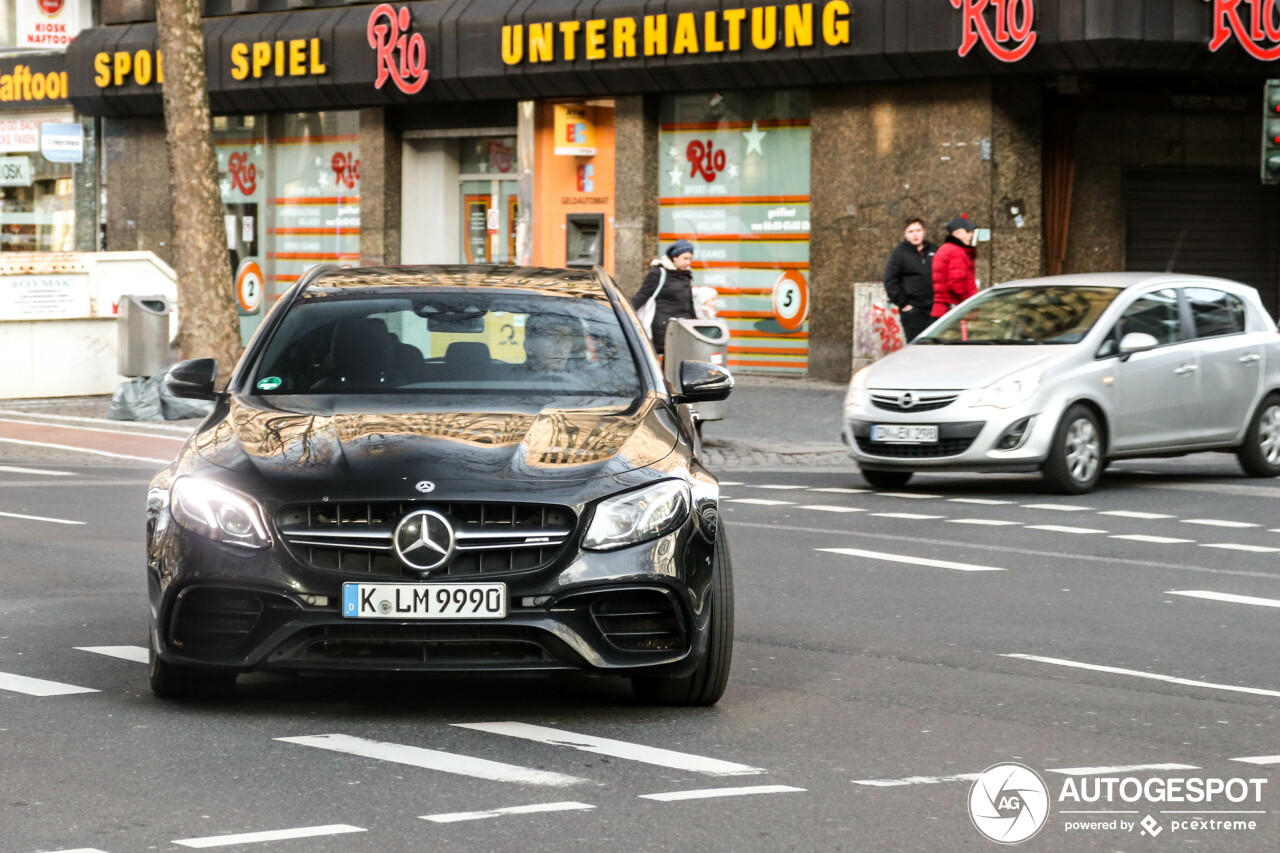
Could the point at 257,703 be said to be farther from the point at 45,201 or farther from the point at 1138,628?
the point at 45,201

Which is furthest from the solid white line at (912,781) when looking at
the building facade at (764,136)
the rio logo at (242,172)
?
the rio logo at (242,172)

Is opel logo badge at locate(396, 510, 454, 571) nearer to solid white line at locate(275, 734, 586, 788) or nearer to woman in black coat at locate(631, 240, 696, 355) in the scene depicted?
solid white line at locate(275, 734, 586, 788)

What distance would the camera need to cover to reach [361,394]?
24.3 feet

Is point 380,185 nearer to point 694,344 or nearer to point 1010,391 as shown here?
point 694,344

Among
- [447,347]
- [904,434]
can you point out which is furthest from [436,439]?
[904,434]

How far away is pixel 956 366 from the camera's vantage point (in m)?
14.6

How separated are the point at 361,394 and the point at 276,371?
411 mm

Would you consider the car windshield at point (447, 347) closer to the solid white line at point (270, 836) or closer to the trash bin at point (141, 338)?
the solid white line at point (270, 836)

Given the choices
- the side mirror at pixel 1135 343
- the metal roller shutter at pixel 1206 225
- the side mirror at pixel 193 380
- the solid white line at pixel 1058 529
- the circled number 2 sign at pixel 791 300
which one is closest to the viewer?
the side mirror at pixel 193 380

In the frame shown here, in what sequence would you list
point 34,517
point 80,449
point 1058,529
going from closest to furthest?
point 1058,529
point 34,517
point 80,449

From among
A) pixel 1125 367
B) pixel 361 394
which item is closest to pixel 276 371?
pixel 361 394

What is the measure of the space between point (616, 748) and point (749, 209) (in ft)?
67.2

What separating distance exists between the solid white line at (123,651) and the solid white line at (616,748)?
179cm

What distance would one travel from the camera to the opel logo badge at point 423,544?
20.5 feet
